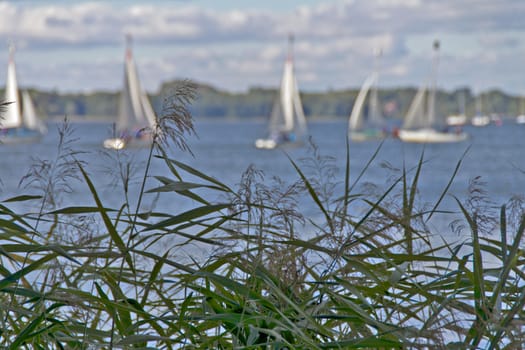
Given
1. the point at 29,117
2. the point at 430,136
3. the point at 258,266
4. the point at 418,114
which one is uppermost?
the point at 258,266

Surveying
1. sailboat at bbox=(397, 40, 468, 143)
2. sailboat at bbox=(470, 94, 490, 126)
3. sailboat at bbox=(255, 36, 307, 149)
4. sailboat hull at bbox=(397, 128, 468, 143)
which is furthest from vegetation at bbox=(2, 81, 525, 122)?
sailboat at bbox=(255, 36, 307, 149)

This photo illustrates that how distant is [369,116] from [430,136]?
4287 millimetres

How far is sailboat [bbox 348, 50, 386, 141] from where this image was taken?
5509 centimetres

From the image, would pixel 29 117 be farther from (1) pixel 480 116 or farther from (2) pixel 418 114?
(1) pixel 480 116

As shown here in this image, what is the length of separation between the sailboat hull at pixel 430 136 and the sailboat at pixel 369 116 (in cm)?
184

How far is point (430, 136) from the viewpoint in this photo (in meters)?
56.0

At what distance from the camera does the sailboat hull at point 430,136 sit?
172ft

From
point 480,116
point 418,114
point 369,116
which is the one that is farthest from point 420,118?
point 480,116

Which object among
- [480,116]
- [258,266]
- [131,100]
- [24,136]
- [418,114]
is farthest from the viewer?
[480,116]

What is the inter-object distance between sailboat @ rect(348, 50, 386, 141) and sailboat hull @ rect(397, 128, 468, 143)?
6.02 feet

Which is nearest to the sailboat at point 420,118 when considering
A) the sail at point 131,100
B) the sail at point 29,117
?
the sail at point 131,100

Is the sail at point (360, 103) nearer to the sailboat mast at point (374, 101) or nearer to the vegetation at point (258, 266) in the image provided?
the sailboat mast at point (374, 101)

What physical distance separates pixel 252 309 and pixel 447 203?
1986cm

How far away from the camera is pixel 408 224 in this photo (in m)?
1.80
